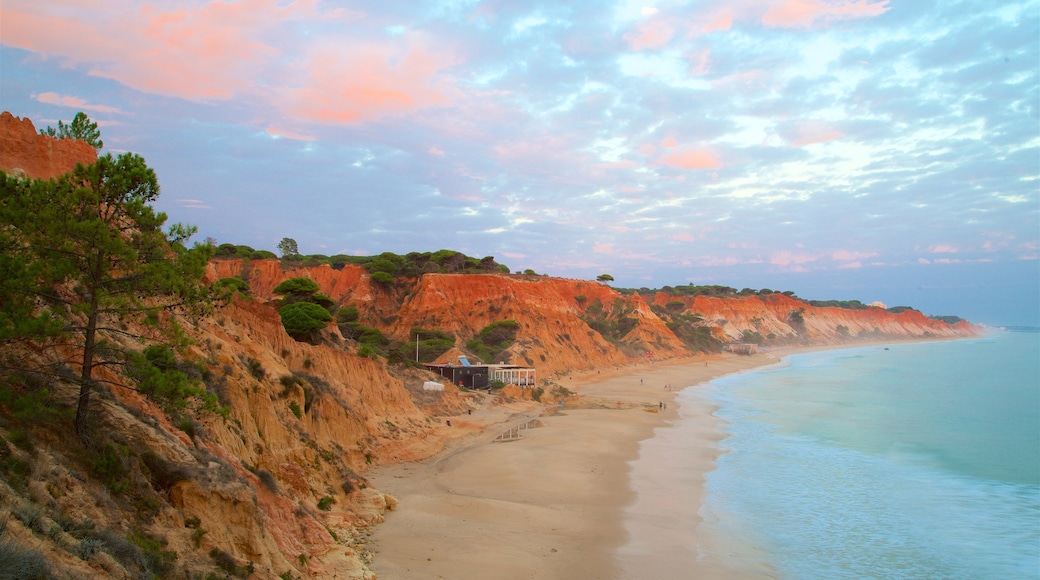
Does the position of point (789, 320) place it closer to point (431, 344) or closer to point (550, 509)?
point (431, 344)

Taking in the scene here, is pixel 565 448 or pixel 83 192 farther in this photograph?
pixel 565 448

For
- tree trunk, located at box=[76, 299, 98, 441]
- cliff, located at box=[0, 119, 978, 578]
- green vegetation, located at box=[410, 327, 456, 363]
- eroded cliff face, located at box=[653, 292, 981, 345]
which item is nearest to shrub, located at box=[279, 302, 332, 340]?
cliff, located at box=[0, 119, 978, 578]

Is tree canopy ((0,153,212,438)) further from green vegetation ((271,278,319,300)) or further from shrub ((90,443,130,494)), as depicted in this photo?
green vegetation ((271,278,319,300))

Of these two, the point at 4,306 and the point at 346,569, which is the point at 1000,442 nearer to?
the point at 346,569

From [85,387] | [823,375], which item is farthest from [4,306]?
[823,375]

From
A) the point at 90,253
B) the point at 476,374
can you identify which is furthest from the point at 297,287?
the point at 90,253
